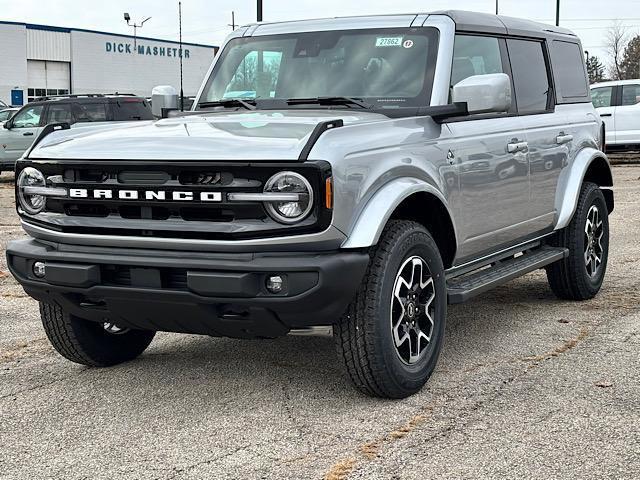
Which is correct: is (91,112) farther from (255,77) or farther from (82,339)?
(82,339)

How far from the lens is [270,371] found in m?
5.27

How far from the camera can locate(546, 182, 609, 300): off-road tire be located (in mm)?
6895

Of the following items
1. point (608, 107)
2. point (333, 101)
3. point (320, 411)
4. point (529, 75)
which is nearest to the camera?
point (320, 411)

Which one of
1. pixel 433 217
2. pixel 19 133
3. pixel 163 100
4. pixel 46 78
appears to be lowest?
pixel 433 217

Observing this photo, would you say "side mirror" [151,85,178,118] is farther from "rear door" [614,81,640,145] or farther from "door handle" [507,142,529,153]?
"rear door" [614,81,640,145]

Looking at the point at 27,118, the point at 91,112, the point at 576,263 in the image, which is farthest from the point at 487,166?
the point at 27,118

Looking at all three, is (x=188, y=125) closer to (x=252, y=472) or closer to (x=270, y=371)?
(x=270, y=371)

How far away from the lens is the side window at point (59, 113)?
1928cm

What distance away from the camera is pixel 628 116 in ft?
70.6

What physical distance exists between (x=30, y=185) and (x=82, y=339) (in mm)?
897

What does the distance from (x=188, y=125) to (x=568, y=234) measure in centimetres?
316

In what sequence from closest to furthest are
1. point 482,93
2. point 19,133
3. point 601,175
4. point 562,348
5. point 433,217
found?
point 482,93
point 433,217
point 562,348
point 601,175
point 19,133

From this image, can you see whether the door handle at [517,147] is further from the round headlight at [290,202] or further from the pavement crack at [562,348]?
the round headlight at [290,202]

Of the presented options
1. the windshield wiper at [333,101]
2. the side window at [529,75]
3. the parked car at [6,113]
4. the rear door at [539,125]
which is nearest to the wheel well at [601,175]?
the rear door at [539,125]
